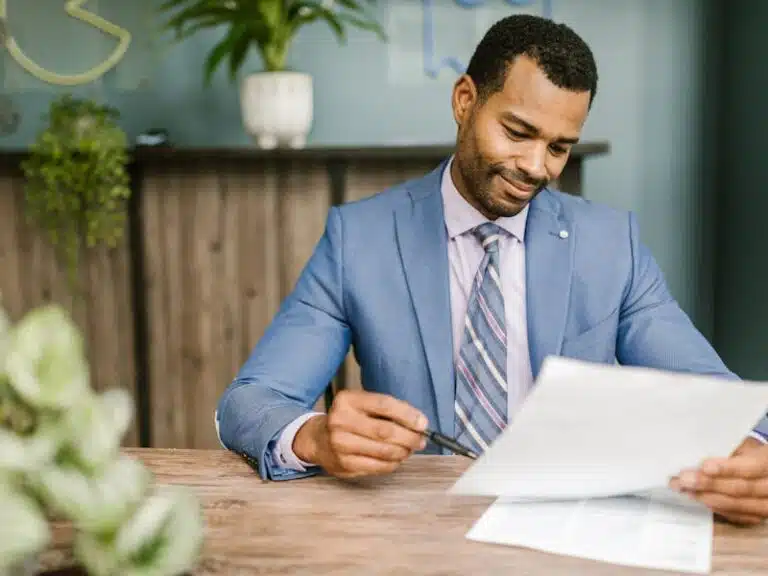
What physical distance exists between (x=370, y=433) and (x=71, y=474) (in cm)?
53

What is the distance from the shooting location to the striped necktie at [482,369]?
57.0 inches

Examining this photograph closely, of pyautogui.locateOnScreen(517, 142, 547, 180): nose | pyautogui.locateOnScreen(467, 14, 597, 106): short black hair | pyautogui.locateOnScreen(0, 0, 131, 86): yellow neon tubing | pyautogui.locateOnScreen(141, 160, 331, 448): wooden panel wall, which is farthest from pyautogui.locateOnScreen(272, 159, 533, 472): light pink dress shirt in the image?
pyautogui.locateOnScreen(0, 0, 131, 86): yellow neon tubing

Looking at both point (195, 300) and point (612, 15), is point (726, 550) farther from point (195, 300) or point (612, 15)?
point (612, 15)

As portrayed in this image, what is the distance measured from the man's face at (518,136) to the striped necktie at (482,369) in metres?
0.17

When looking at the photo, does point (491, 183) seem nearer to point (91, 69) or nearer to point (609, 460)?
point (609, 460)

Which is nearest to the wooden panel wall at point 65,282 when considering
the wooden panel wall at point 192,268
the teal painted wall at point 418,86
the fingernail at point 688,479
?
the wooden panel wall at point 192,268

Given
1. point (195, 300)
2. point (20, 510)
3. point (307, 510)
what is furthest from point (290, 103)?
point (20, 510)

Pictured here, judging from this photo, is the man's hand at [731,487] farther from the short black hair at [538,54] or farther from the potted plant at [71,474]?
the short black hair at [538,54]

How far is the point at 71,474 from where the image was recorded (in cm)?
52

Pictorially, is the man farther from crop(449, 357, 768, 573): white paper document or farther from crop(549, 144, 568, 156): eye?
crop(449, 357, 768, 573): white paper document

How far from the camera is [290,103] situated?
2.56 meters

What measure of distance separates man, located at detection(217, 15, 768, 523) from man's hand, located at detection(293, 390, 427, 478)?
307 mm

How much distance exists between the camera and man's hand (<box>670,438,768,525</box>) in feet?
3.03

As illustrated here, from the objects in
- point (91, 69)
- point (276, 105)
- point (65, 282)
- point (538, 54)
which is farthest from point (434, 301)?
point (91, 69)
